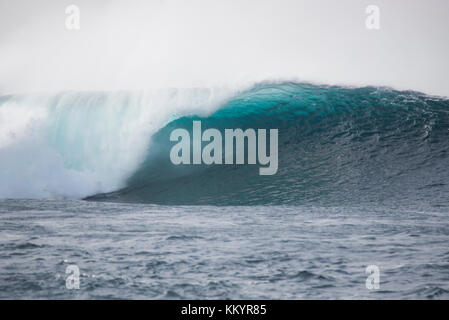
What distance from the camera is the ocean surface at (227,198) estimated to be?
514 cm

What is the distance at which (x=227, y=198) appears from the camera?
10.7 meters

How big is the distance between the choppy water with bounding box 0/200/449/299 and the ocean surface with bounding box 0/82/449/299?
1.0 inches

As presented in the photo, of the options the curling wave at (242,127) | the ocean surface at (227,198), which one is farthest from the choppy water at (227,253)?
the curling wave at (242,127)

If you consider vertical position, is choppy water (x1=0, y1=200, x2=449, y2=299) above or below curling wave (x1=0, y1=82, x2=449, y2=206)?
below

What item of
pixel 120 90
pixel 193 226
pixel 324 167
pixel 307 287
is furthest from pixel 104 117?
pixel 307 287

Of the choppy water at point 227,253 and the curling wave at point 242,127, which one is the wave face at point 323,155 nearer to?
the curling wave at point 242,127

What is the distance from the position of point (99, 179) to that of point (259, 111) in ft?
17.3

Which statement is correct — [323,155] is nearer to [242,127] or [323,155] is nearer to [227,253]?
[242,127]

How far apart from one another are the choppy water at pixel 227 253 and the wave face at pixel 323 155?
56.8 inches

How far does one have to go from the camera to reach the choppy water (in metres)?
4.81

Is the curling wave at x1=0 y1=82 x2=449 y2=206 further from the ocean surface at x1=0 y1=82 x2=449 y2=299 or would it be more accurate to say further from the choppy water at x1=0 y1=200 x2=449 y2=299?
the choppy water at x1=0 y1=200 x2=449 y2=299

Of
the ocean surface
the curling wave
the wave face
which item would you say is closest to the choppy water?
the ocean surface

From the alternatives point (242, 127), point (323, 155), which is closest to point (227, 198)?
point (323, 155)

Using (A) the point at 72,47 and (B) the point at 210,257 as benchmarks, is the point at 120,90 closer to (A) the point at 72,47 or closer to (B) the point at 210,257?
(A) the point at 72,47
